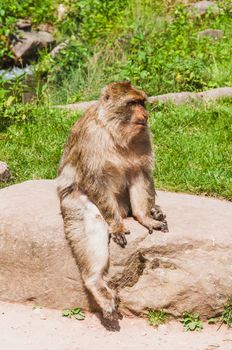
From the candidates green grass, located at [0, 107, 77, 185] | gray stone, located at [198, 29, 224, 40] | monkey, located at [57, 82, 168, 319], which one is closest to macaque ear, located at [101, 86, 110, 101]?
monkey, located at [57, 82, 168, 319]

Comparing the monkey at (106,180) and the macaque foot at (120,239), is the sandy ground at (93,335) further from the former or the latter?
the macaque foot at (120,239)

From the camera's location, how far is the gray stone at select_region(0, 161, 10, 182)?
753 cm

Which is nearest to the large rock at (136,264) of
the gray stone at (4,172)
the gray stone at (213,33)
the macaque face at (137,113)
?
the macaque face at (137,113)

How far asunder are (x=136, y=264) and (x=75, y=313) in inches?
24.3

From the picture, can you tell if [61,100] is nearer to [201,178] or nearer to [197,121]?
[197,121]

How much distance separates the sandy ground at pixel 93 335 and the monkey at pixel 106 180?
0.30 metres

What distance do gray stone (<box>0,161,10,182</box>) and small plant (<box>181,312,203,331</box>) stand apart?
2925 millimetres

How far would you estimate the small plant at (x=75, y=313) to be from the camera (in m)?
5.50

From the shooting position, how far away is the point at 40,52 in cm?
1359

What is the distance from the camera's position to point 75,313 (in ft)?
18.2

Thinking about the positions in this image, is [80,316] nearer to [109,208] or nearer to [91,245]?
[91,245]

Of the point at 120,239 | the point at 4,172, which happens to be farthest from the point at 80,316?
the point at 4,172

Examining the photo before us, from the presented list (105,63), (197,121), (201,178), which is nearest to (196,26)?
(105,63)

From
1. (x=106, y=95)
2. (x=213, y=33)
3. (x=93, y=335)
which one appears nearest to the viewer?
(x=93, y=335)
